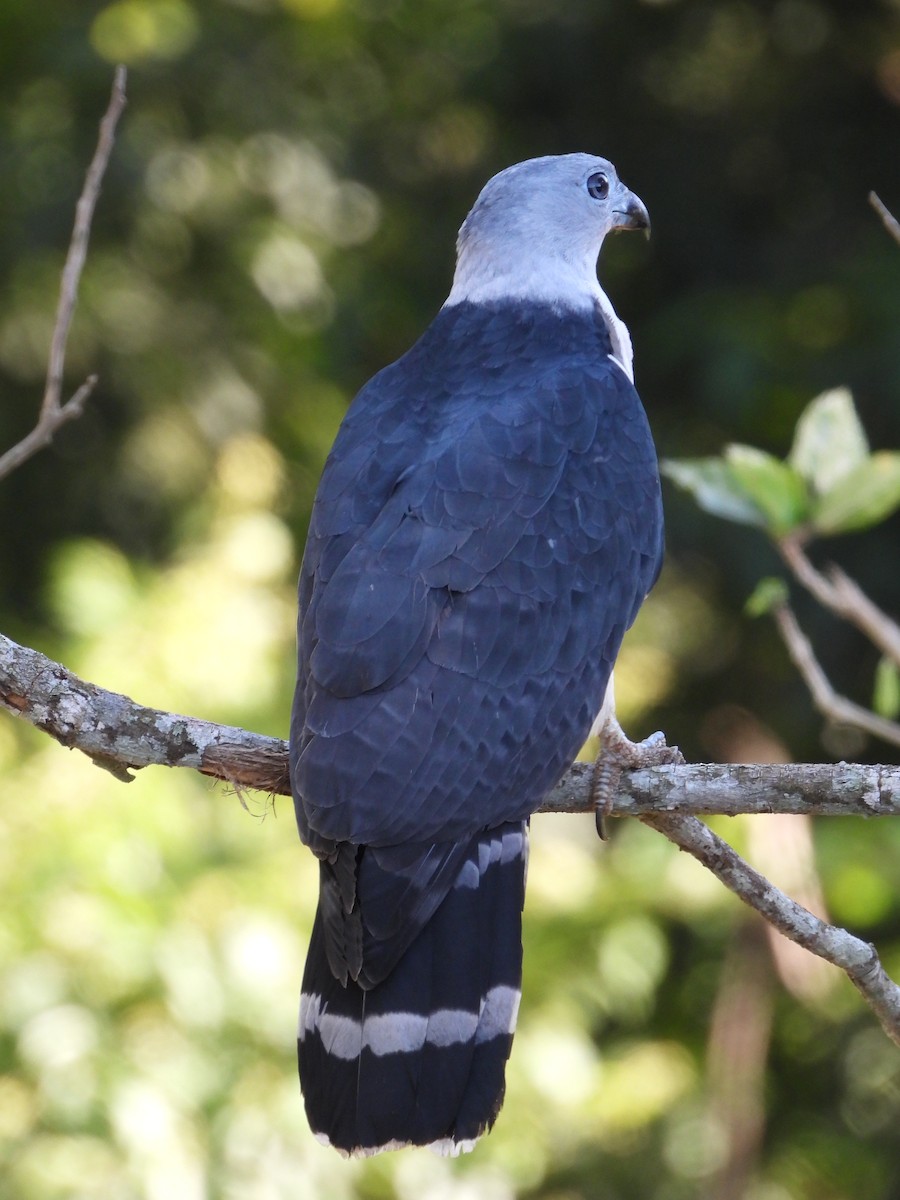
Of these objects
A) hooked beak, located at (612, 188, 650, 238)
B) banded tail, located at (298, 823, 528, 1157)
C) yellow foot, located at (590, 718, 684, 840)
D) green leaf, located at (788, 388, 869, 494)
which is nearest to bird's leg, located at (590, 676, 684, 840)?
yellow foot, located at (590, 718, 684, 840)

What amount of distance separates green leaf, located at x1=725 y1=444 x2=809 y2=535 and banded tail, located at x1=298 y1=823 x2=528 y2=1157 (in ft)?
3.23

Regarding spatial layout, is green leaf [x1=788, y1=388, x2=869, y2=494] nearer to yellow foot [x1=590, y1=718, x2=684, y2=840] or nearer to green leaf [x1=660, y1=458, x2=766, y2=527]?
green leaf [x1=660, y1=458, x2=766, y2=527]

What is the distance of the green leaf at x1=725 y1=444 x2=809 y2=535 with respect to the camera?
3105mm

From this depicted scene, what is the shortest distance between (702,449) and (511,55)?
70.5 inches

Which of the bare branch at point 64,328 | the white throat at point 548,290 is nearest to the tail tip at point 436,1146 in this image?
the bare branch at point 64,328

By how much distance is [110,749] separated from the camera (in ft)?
8.35

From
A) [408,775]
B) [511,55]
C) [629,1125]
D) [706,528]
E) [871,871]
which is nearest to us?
[408,775]

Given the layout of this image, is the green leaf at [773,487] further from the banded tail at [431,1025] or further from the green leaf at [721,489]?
the banded tail at [431,1025]

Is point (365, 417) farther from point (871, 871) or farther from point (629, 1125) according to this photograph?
point (629, 1125)

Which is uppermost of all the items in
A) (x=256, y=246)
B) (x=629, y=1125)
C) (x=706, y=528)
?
(x=256, y=246)

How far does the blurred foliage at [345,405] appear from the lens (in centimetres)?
437

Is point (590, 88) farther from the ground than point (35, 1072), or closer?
farther from the ground

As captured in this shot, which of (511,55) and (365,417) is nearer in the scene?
(365,417)

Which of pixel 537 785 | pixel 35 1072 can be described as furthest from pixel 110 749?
pixel 35 1072
